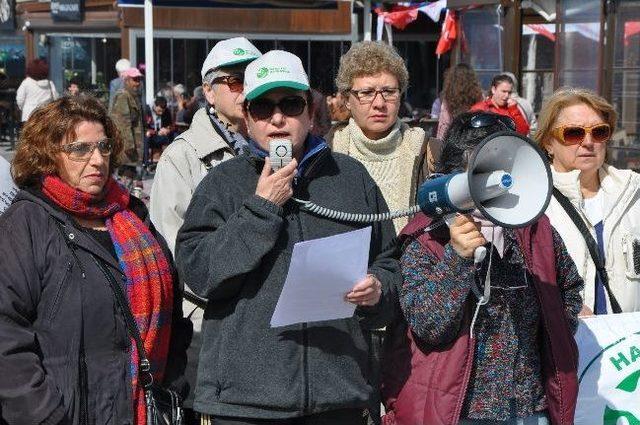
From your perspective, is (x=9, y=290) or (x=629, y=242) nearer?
(x=9, y=290)

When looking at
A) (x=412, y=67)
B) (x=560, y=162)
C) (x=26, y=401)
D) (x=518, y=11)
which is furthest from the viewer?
(x=412, y=67)

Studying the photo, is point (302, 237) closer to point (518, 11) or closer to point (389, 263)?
point (389, 263)

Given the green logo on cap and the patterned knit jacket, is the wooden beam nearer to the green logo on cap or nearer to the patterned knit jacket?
the green logo on cap

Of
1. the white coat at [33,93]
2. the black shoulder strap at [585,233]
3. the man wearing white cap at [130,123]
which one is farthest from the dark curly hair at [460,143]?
the white coat at [33,93]

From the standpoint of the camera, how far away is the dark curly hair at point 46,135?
3.39m

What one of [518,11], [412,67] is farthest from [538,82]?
[412,67]

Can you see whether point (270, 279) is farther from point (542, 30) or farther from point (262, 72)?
point (542, 30)

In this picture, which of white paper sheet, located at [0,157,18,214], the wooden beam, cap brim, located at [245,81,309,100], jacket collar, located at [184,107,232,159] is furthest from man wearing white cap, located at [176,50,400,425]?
the wooden beam

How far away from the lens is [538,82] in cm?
1257

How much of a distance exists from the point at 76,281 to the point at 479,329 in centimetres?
124

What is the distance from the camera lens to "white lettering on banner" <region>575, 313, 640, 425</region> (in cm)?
384

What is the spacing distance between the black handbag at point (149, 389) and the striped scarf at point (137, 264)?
0.08 ft

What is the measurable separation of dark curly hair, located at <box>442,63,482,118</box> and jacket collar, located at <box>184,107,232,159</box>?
6377 mm

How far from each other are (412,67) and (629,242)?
21667 millimetres
